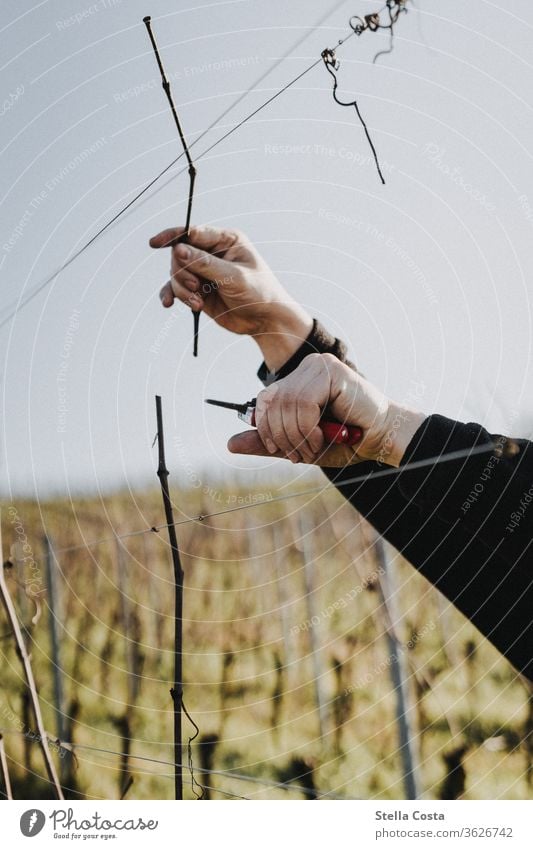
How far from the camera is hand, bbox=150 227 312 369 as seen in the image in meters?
0.62

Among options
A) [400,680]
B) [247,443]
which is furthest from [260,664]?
[247,443]

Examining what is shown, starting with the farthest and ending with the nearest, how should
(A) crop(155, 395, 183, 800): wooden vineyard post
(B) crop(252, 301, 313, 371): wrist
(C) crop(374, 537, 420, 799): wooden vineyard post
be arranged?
(C) crop(374, 537, 420, 799): wooden vineyard post < (B) crop(252, 301, 313, 371): wrist < (A) crop(155, 395, 183, 800): wooden vineyard post

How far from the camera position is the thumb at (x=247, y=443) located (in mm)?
671

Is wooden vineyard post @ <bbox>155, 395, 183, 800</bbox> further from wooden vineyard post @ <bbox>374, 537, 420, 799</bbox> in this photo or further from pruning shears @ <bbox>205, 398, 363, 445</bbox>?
wooden vineyard post @ <bbox>374, 537, 420, 799</bbox>

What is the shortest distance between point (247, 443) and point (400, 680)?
58cm

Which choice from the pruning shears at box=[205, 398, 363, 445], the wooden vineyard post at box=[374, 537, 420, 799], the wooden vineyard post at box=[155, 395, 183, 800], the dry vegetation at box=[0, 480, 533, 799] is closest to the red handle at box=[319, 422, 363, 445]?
the pruning shears at box=[205, 398, 363, 445]

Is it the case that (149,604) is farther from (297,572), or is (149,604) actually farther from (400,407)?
(400,407)

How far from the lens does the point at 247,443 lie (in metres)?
0.67

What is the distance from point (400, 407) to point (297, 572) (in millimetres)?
693

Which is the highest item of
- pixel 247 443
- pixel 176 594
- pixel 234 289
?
pixel 234 289

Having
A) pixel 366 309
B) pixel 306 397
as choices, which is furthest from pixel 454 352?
pixel 306 397

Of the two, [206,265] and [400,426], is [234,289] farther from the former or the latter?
[400,426]

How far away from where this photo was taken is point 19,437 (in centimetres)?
72

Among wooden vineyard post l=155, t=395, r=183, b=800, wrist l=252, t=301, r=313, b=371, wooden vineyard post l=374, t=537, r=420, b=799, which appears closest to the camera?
wooden vineyard post l=155, t=395, r=183, b=800
